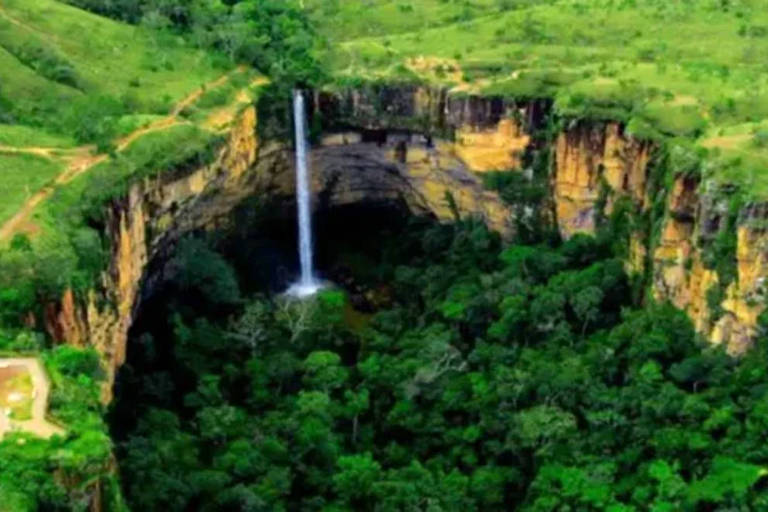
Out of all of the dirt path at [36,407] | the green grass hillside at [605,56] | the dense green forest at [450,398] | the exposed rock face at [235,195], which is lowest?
the dense green forest at [450,398]

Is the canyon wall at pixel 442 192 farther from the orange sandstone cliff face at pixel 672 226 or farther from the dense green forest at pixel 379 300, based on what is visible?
the dense green forest at pixel 379 300

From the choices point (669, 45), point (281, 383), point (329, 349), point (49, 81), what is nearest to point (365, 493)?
point (281, 383)

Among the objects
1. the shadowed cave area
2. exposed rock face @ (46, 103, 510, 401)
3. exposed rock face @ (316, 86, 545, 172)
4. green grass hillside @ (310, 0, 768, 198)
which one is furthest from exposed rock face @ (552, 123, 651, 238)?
the shadowed cave area

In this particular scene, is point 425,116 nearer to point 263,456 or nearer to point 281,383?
point 281,383

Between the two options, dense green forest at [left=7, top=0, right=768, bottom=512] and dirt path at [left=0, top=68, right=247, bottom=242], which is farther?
dirt path at [left=0, top=68, right=247, bottom=242]

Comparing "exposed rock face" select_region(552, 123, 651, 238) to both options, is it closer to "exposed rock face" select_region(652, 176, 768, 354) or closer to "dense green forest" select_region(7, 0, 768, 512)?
"dense green forest" select_region(7, 0, 768, 512)

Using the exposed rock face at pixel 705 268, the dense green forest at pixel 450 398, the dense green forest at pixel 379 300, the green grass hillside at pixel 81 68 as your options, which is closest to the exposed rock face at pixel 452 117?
the dense green forest at pixel 379 300
